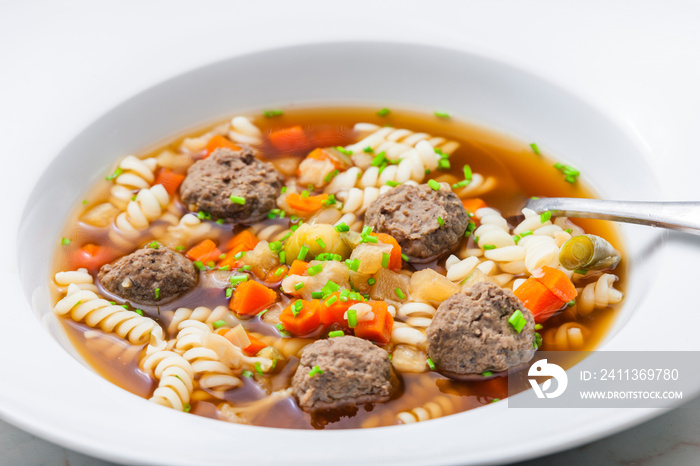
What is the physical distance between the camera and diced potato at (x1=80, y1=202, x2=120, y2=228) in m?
5.07

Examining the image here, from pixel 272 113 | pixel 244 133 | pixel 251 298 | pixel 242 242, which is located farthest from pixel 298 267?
pixel 272 113

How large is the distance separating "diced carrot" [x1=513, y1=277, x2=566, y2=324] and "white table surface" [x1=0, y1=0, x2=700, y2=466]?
105cm

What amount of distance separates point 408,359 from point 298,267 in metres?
0.95

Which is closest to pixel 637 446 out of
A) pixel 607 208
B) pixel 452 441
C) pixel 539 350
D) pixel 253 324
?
pixel 539 350

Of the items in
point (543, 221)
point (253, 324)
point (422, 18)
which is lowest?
point (253, 324)

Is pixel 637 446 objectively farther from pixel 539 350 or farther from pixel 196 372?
pixel 196 372

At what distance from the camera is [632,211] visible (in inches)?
171

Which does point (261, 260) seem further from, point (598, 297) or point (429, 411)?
point (598, 297)

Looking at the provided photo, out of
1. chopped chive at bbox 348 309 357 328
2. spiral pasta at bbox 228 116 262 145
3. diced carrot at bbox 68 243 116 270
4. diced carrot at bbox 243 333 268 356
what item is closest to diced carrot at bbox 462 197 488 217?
chopped chive at bbox 348 309 357 328

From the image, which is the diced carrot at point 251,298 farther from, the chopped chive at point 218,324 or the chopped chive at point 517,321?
the chopped chive at point 517,321

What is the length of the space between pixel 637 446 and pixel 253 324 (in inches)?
90.1

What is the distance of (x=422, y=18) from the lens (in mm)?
5926

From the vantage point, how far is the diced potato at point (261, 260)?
15.3 ft

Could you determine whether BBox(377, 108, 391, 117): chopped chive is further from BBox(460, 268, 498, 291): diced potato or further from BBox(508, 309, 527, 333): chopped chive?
BBox(508, 309, 527, 333): chopped chive
